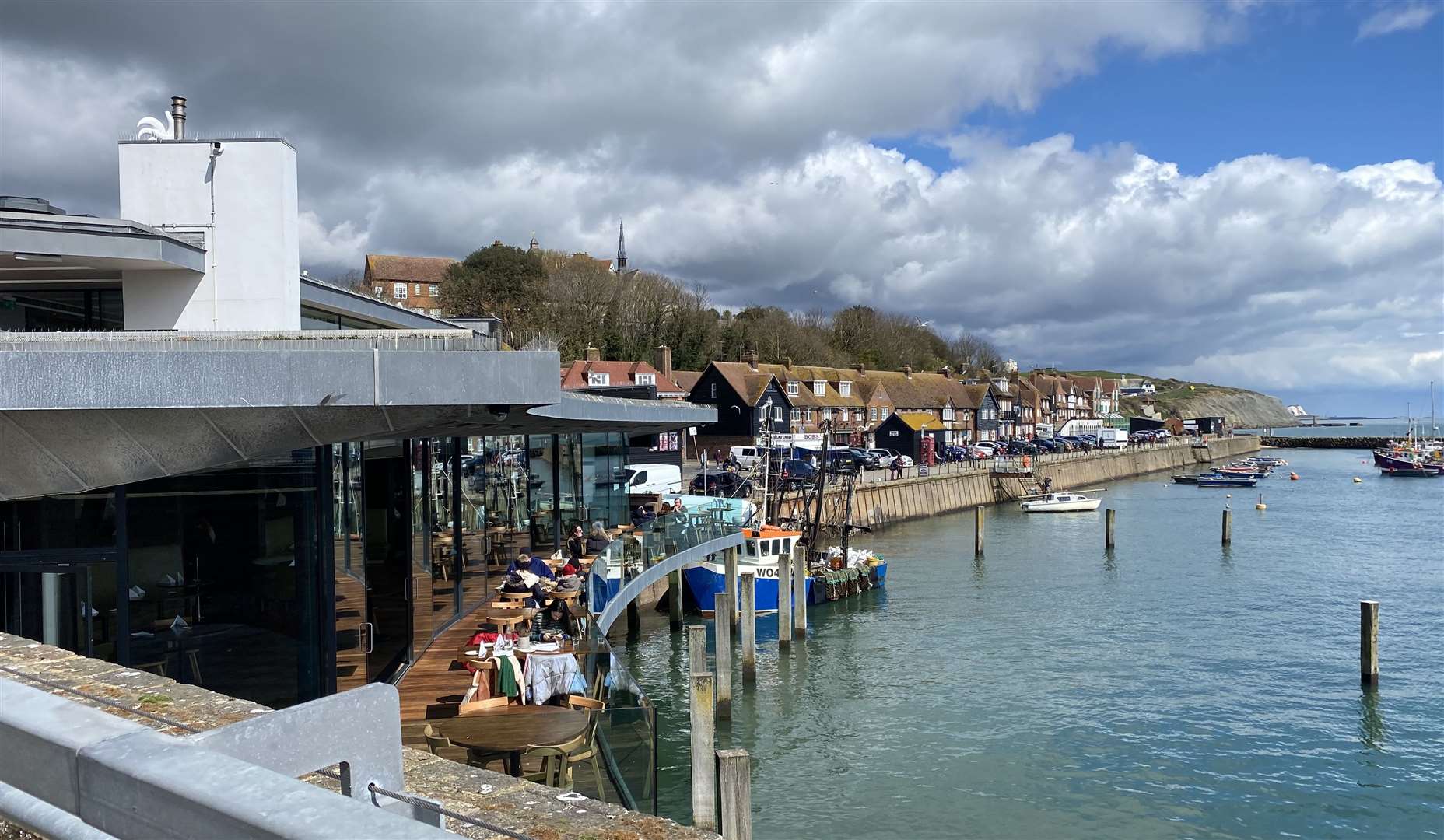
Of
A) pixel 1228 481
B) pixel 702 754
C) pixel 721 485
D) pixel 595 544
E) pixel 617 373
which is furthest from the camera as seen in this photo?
pixel 1228 481

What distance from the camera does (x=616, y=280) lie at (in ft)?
270

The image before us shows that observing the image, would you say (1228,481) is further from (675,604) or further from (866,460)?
(675,604)

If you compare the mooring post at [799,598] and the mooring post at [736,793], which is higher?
the mooring post at [736,793]

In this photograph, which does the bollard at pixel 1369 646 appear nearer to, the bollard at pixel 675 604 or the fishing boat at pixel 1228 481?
the bollard at pixel 675 604

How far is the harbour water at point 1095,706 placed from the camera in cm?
1698

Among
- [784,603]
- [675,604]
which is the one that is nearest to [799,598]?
[784,603]

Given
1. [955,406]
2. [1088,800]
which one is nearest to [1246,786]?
[1088,800]

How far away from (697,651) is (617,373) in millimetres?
50832

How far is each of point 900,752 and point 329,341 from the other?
14653 millimetres

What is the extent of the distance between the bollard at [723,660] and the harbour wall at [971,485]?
70.9 feet

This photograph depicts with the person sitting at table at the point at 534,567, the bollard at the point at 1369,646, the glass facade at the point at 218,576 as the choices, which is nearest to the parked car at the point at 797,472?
the bollard at the point at 1369,646

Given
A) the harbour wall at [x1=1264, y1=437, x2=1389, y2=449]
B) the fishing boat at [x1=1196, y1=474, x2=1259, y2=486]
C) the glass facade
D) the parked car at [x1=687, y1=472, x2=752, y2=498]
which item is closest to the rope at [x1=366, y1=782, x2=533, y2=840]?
the glass facade

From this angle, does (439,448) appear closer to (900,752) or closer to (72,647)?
(72,647)

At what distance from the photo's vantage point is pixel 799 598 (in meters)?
30.0
